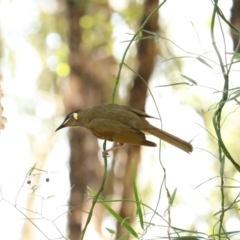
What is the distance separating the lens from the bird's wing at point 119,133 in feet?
5.24

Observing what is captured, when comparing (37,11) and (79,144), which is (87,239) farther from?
(37,11)

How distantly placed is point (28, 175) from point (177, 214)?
16.3ft

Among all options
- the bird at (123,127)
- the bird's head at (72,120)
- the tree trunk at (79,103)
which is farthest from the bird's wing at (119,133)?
the tree trunk at (79,103)

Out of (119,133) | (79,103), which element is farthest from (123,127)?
(79,103)

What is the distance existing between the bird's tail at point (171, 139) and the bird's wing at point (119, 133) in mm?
33

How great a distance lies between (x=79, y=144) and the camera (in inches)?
180

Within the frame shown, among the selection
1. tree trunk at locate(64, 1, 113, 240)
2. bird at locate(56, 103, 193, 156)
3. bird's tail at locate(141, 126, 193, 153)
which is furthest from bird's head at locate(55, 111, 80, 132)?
tree trunk at locate(64, 1, 113, 240)

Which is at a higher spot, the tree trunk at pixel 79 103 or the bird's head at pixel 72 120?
the tree trunk at pixel 79 103


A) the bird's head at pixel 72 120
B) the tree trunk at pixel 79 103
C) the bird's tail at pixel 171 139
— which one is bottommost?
the bird's tail at pixel 171 139

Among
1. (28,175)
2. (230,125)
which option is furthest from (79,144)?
(28,175)

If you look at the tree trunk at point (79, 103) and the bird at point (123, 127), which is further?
the tree trunk at point (79, 103)

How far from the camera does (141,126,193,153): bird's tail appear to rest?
1.47 meters

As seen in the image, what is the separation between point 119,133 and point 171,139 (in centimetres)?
16

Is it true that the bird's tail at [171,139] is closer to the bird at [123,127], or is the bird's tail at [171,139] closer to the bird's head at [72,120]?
the bird at [123,127]
